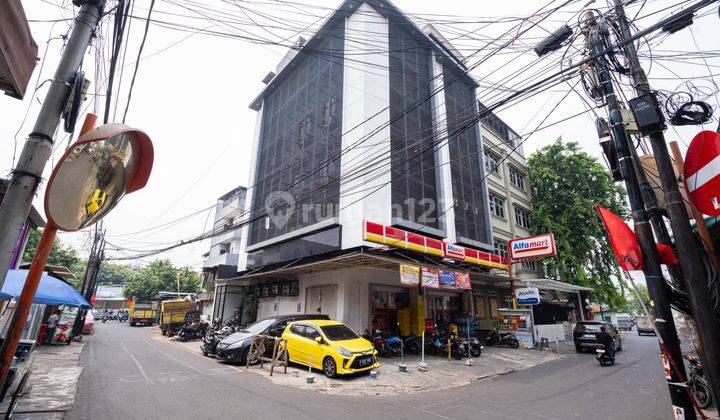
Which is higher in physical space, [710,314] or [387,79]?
[387,79]

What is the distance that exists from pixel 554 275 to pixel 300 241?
20129 mm

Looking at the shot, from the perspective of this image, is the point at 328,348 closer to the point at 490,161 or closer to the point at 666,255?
the point at 666,255

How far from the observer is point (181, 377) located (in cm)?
938

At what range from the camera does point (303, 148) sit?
2027 centimetres

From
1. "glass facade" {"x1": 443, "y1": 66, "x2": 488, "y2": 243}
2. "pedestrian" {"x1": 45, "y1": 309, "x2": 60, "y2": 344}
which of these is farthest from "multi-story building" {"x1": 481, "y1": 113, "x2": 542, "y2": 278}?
"pedestrian" {"x1": 45, "y1": 309, "x2": 60, "y2": 344}

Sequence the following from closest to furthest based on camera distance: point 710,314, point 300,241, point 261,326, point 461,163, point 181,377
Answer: point 710,314
point 181,377
point 261,326
point 300,241
point 461,163

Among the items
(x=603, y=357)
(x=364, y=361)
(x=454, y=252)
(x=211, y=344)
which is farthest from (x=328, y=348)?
(x=603, y=357)

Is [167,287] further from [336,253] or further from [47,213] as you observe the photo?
[47,213]

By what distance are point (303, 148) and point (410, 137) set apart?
6.57m

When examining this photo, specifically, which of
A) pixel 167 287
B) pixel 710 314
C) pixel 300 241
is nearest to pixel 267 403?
pixel 710 314

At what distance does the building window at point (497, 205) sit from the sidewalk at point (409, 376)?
1251 cm

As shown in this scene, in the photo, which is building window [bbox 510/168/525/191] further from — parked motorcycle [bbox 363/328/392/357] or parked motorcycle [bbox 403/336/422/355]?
parked motorcycle [bbox 363/328/392/357]

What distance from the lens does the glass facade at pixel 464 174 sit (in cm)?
2092

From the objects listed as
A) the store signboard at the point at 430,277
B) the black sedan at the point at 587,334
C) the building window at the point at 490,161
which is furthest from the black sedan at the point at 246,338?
the building window at the point at 490,161
